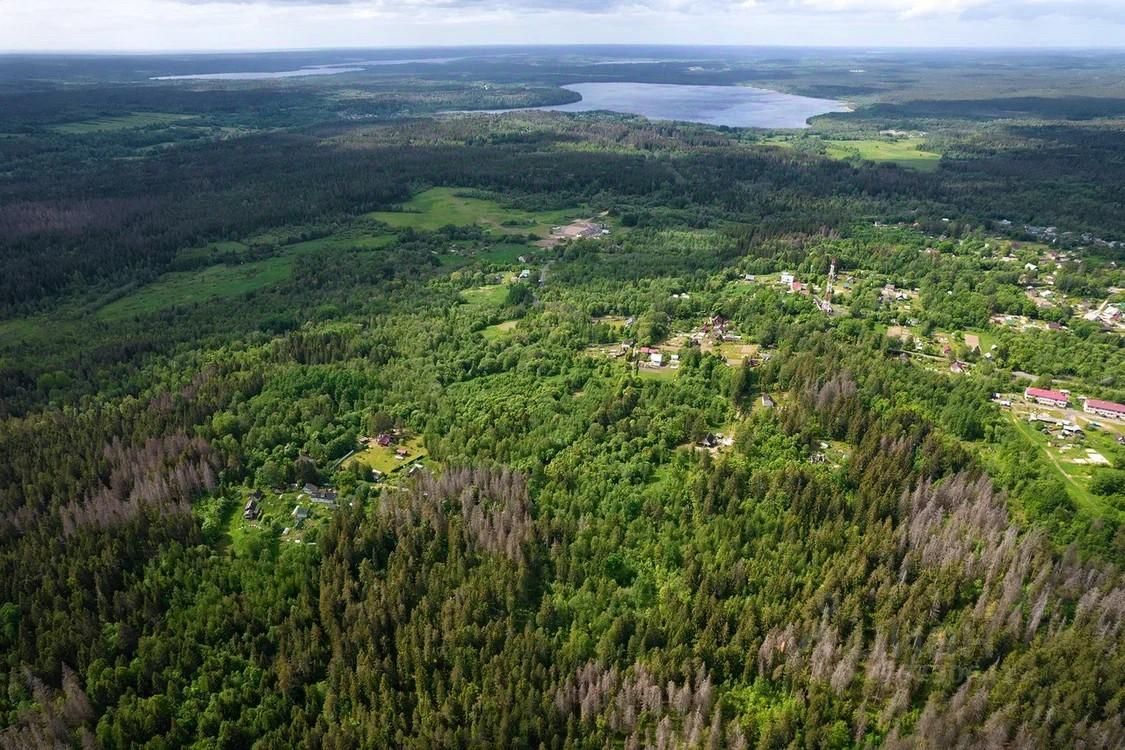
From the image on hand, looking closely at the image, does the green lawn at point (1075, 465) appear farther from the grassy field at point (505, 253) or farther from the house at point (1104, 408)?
the grassy field at point (505, 253)

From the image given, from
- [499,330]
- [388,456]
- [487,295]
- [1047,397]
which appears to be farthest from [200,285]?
[1047,397]

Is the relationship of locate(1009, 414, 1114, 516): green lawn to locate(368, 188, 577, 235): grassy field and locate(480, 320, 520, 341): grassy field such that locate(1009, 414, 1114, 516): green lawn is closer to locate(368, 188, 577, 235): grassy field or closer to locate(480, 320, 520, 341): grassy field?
locate(480, 320, 520, 341): grassy field

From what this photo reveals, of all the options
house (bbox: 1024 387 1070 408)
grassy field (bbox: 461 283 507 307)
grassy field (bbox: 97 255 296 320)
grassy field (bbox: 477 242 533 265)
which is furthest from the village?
grassy field (bbox: 477 242 533 265)

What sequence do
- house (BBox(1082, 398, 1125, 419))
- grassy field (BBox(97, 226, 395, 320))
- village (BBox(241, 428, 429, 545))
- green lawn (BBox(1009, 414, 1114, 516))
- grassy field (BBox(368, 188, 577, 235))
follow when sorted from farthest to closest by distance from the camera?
grassy field (BBox(368, 188, 577, 235)) → grassy field (BBox(97, 226, 395, 320)) → house (BBox(1082, 398, 1125, 419)) → green lawn (BBox(1009, 414, 1114, 516)) → village (BBox(241, 428, 429, 545))

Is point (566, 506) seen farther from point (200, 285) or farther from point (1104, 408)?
point (200, 285)

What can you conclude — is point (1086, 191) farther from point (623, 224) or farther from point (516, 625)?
point (516, 625)

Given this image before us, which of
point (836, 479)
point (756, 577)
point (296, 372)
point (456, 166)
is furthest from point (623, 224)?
point (756, 577)
